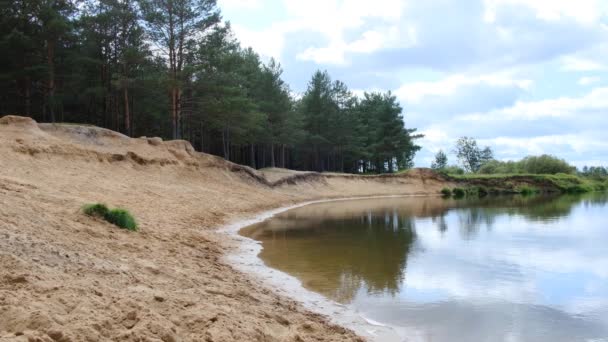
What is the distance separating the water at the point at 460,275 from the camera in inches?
284

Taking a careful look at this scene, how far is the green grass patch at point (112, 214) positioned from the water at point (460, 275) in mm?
3434

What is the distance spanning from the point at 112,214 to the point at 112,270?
446cm

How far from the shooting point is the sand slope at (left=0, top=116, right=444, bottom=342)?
4.86m

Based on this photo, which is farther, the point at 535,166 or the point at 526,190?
the point at 535,166

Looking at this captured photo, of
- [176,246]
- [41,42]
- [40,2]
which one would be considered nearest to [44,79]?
[41,42]

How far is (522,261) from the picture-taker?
1216 centimetres

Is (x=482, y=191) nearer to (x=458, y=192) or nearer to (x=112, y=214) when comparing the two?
(x=458, y=192)

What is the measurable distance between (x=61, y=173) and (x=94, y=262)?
41.6ft

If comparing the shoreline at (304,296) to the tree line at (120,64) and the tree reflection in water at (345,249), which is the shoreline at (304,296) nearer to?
the tree reflection in water at (345,249)

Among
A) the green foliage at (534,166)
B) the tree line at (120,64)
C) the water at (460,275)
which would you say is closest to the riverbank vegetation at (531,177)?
the green foliage at (534,166)

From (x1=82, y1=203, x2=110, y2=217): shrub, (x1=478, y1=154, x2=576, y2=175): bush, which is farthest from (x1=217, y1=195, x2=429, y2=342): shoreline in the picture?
(x1=478, y1=154, x2=576, y2=175): bush

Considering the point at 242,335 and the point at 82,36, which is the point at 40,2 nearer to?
the point at 82,36

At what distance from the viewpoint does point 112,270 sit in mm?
6938

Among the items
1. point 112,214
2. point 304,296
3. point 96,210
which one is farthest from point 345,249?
point 96,210
